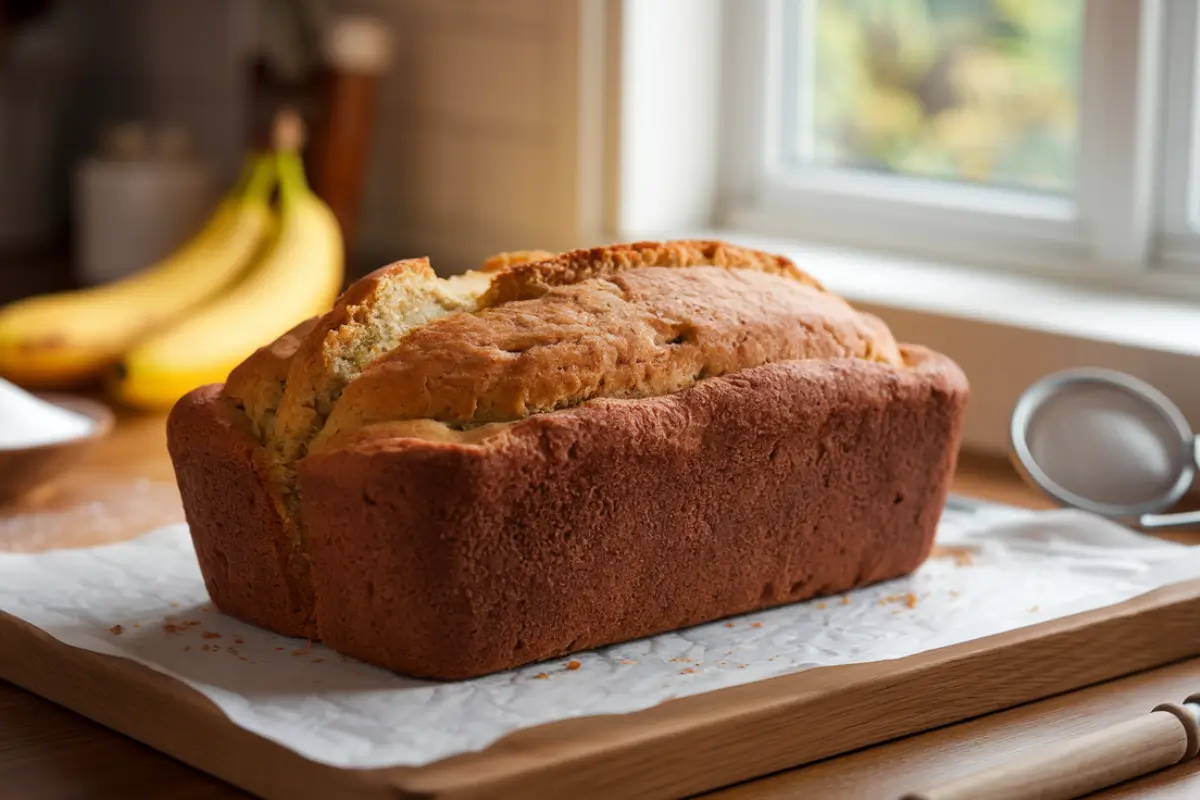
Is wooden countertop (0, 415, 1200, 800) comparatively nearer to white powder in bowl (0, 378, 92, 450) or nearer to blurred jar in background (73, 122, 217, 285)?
white powder in bowl (0, 378, 92, 450)

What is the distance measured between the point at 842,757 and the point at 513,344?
0.96 feet

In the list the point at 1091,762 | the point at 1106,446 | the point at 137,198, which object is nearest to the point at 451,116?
the point at 137,198

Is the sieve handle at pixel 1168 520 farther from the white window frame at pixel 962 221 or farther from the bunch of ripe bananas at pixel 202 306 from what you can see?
the bunch of ripe bananas at pixel 202 306

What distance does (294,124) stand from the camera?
197cm

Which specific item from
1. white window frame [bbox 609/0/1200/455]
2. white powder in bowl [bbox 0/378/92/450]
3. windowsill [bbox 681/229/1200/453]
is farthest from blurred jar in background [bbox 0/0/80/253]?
windowsill [bbox 681/229/1200/453]

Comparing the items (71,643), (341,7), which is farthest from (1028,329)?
(341,7)

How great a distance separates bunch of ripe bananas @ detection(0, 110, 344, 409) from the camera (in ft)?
5.37

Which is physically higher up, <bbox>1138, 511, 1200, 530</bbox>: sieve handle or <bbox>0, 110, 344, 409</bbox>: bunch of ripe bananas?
<bbox>0, 110, 344, 409</bbox>: bunch of ripe bananas

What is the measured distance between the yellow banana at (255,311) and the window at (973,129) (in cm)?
48

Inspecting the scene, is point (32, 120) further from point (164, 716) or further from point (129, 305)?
point (164, 716)

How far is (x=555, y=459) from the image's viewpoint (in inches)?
36.2

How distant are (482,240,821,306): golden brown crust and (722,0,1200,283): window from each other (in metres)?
0.58

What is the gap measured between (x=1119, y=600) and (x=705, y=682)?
11.9 inches

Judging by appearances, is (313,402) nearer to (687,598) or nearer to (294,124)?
(687,598)
